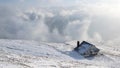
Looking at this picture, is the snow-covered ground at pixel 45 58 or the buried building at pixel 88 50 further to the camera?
the buried building at pixel 88 50

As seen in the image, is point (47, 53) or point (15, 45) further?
point (15, 45)

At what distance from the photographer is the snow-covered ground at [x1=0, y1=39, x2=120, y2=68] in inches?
2215

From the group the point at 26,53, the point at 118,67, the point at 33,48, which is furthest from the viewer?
the point at 33,48

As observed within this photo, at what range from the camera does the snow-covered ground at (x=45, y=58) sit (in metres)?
56.2

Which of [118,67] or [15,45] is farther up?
[15,45]

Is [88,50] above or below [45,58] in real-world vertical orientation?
above

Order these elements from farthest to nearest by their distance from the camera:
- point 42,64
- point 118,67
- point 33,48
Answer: point 33,48, point 118,67, point 42,64

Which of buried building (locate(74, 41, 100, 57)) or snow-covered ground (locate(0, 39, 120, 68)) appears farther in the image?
buried building (locate(74, 41, 100, 57))

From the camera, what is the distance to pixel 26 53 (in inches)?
2653

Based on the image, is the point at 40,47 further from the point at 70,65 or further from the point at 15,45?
the point at 70,65

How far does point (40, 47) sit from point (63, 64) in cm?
1975

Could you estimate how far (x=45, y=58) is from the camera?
63.7 m

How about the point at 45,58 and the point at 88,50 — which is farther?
the point at 88,50

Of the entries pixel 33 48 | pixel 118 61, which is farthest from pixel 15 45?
pixel 118 61
